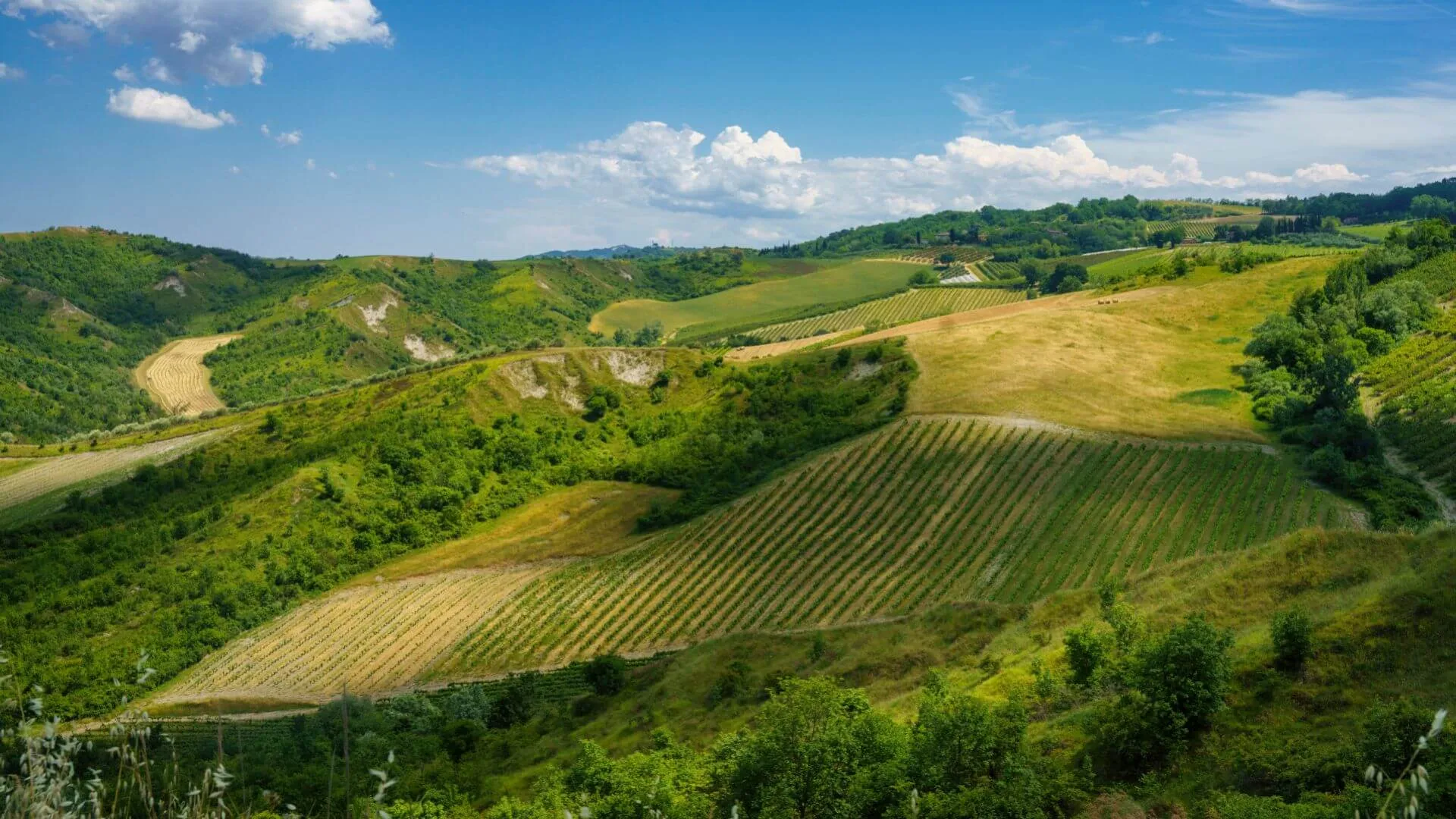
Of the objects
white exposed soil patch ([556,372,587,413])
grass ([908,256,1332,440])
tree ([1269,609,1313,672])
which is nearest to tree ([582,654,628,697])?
tree ([1269,609,1313,672])

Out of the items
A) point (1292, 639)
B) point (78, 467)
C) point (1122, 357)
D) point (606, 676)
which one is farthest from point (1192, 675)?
point (78, 467)

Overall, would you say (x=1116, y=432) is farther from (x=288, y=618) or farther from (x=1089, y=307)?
(x=288, y=618)

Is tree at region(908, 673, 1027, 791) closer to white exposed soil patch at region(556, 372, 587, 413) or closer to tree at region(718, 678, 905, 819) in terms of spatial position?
tree at region(718, 678, 905, 819)

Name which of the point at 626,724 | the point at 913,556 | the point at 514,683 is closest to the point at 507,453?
the point at 514,683

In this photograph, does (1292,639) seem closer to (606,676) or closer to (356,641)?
(606,676)

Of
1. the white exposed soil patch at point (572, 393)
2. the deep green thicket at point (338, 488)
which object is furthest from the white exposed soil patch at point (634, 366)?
the white exposed soil patch at point (572, 393)

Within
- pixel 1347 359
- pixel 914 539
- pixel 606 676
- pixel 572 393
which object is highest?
pixel 572 393
